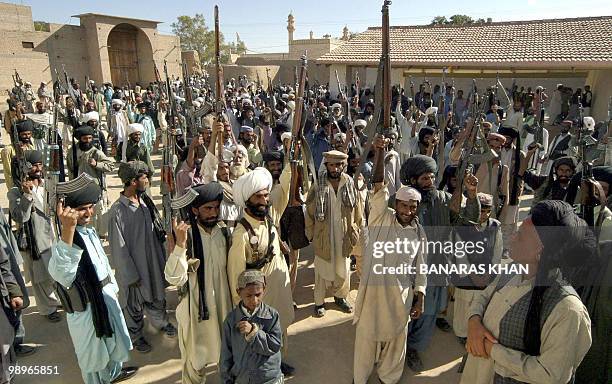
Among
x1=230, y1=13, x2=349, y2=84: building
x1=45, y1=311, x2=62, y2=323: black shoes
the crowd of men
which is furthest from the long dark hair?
x1=230, y1=13, x2=349, y2=84: building

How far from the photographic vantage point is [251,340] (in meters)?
2.41

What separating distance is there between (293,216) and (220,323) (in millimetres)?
1380

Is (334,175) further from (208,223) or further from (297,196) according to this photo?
(208,223)

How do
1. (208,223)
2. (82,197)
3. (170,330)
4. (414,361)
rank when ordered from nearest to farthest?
(82,197)
(208,223)
(414,361)
(170,330)

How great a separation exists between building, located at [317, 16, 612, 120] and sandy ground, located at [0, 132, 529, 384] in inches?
382

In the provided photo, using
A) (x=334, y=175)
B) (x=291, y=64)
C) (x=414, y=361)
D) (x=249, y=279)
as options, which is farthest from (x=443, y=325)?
(x=291, y=64)

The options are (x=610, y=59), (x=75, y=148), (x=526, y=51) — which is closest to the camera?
(x=75, y=148)

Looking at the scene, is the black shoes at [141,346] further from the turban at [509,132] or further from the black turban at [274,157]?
the turban at [509,132]

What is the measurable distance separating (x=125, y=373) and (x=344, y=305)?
2.22m

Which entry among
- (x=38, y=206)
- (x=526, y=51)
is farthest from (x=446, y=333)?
(x=526, y=51)

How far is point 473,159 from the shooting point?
420cm

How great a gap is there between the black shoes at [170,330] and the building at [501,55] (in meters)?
10.1

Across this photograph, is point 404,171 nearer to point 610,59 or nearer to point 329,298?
point 329,298

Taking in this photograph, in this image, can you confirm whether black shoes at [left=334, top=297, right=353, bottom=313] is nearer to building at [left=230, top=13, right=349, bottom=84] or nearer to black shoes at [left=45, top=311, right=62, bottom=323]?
black shoes at [left=45, top=311, right=62, bottom=323]
